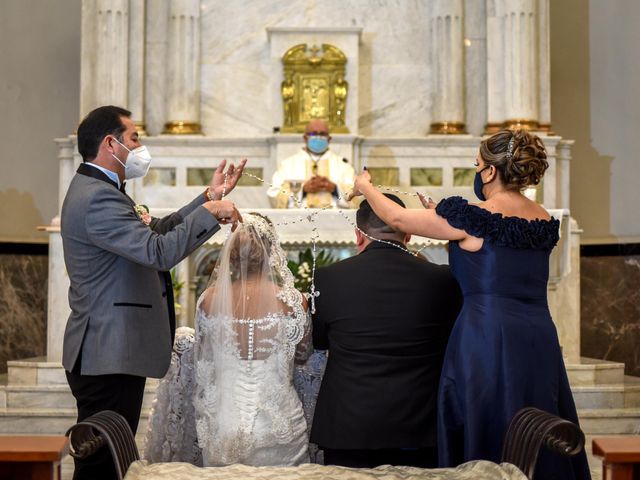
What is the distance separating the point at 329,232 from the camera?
8.62 m

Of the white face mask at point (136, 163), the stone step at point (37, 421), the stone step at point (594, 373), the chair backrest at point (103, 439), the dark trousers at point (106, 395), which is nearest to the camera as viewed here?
the chair backrest at point (103, 439)

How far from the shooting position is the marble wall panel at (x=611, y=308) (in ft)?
35.1

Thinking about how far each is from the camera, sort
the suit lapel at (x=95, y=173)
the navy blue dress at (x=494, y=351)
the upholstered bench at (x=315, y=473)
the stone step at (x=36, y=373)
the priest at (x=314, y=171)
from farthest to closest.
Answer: the priest at (x=314, y=171) < the stone step at (x=36, y=373) < the suit lapel at (x=95, y=173) < the navy blue dress at (x=494, y=351) < the upholstered bench at (x=315, y=473)

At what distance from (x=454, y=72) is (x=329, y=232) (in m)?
3.19

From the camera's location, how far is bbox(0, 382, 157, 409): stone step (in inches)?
301

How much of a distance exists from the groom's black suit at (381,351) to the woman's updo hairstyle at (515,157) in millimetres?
488

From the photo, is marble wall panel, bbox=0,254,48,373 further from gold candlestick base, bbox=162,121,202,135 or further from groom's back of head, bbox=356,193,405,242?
groom's back of head, bbox=356,193,405,242

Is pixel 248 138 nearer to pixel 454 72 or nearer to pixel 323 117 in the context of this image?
pixel 323 117

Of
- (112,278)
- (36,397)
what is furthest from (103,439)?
(36,397)

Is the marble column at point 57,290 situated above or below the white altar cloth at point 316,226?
below

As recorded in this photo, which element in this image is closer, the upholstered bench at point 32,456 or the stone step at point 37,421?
the upholstered bench at point 32,456

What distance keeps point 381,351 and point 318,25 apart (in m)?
7.73

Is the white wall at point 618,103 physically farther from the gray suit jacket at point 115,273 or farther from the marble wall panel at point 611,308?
the gray suit jacket at point 115,273

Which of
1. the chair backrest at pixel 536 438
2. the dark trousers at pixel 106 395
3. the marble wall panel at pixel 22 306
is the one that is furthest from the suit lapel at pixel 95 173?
the marble wall panel at pixel 22 306
